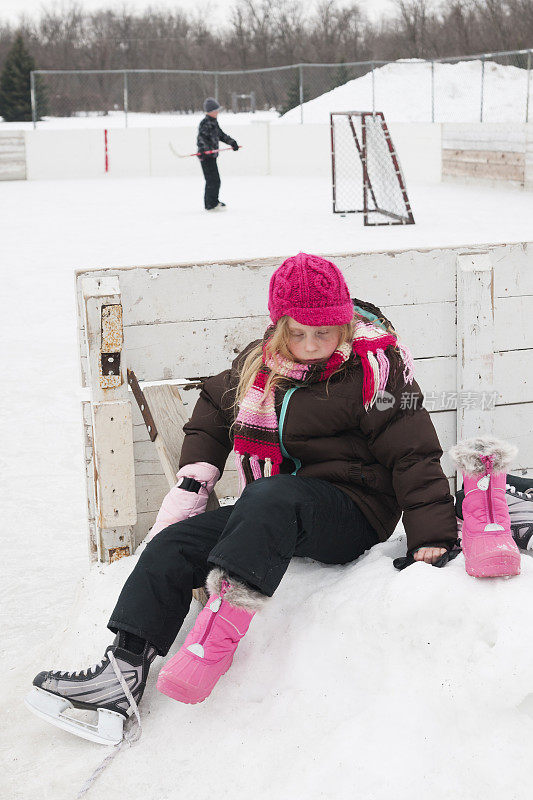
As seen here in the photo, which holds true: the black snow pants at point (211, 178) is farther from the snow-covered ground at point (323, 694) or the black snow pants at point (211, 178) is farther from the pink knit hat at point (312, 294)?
the pink knit hat at point (312, 294)

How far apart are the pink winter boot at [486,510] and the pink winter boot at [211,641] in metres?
0.42

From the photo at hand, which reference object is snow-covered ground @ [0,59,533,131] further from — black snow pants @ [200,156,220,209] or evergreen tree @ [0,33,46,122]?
black snow pants @ [200,156,220,209]

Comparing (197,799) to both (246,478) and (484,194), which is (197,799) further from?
(484,194)

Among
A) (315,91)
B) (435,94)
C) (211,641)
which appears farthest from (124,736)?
(315,91)

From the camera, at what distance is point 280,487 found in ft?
6.26

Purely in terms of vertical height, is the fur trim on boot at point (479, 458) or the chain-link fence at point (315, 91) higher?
the chain-link fence at point (315, 91)

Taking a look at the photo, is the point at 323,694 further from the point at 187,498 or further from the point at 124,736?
the point at 187,498

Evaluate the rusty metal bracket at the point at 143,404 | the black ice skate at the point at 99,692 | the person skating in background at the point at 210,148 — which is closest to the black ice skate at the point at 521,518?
the black ice skate at the point at 99,692

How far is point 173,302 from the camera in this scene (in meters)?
2.60

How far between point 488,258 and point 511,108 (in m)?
17.1

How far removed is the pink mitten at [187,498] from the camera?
218 cm

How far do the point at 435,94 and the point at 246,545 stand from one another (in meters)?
20.0

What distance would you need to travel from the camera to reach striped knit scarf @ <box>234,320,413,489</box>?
2121 millimetres

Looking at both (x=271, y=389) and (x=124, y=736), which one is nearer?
(x=124, y=736)
